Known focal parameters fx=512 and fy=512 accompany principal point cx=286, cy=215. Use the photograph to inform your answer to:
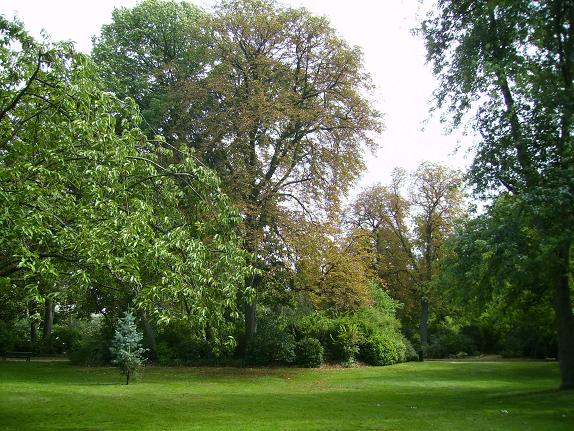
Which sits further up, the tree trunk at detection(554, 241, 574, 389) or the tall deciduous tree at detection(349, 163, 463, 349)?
the tall deciduous tree at detection(349, 163, 463, 349)

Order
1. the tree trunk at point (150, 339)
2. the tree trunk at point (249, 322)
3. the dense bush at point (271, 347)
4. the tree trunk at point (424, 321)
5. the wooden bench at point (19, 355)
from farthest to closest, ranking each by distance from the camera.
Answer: the tree trunk at point (424, 321) < the wooden bench at point (19, 355) < the tree trunk at point (150, 339) < the tree trunk at point (249, 322) < the dense bush at point (271, 347)

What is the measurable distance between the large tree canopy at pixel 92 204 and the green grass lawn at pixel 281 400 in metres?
3.51

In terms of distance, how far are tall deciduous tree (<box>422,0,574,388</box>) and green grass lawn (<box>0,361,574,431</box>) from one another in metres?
3.88

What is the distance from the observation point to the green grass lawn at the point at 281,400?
11.1 meters

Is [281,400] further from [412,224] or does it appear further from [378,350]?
[412,224]

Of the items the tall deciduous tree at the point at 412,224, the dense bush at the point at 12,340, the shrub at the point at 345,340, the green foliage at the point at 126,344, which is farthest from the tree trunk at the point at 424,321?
the dense bush at the point at 12,340

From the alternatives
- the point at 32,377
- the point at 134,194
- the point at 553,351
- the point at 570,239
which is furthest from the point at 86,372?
the point at 553,351

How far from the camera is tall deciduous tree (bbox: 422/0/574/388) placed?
12.8 metres

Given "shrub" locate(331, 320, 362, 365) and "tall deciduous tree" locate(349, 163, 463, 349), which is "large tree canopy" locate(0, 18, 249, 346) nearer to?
"shrub" locate(331, 320, 362, 365)

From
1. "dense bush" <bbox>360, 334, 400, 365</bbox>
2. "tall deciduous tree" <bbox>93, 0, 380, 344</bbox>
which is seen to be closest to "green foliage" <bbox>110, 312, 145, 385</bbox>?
"tall deciduous tree" <bbox>93, 0, 380, 344</bbox>

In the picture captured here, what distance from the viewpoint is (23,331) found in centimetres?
3888

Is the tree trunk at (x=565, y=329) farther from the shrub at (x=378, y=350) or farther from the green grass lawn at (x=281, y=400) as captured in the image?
the shrub at (x=378, y=350)

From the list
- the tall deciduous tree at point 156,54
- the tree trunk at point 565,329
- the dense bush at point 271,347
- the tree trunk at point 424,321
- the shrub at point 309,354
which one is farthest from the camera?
the tree trunk at point 424,321

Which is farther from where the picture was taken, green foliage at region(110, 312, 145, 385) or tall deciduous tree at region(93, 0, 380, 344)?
tall deciduous tree at region(93, 0, 380, 344)
